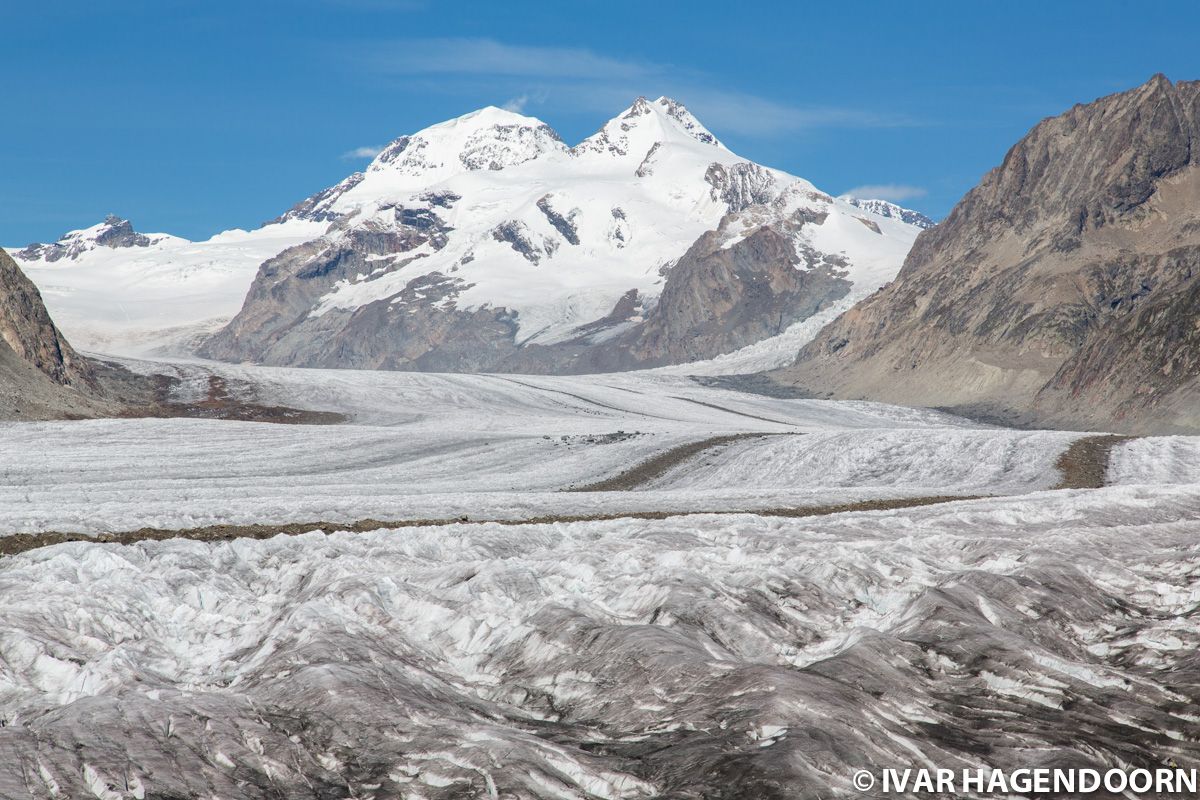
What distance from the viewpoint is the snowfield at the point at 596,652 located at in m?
12.6

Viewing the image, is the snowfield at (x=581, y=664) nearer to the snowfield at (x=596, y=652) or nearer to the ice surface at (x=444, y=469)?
the snowfield at (x=596, y=652)

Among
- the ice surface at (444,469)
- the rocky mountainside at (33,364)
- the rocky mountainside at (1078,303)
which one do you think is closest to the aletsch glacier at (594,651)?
the ice surface at (444,469)

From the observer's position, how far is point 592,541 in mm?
27891

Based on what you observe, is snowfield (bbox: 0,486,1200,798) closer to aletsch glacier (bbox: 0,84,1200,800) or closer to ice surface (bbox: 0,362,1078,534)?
aletsch glacier (bbox: 0,84,1200,800)

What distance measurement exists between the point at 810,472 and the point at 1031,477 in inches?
462

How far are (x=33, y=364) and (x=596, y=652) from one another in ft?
333

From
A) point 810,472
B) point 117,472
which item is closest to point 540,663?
point 117,472

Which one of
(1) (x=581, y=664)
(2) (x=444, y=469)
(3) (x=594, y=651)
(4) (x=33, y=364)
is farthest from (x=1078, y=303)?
(1) (x=581, y=664)

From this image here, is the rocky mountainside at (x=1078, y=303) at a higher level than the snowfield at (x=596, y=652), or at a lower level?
higher

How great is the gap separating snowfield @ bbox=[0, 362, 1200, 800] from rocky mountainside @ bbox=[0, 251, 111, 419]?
193 ft

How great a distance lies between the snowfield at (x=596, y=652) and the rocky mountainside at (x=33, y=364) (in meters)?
58.8

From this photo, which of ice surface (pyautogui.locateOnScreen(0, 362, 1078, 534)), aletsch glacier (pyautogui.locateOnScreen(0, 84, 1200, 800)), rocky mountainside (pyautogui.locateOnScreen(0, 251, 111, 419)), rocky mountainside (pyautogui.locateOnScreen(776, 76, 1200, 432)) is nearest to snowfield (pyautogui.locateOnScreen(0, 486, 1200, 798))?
aletsch glacier (pyautogui.locateOnScreen(0, 84, 1200, 800))

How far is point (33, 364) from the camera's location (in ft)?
341

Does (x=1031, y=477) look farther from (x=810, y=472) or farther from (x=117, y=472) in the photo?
(x=117, y=472)
